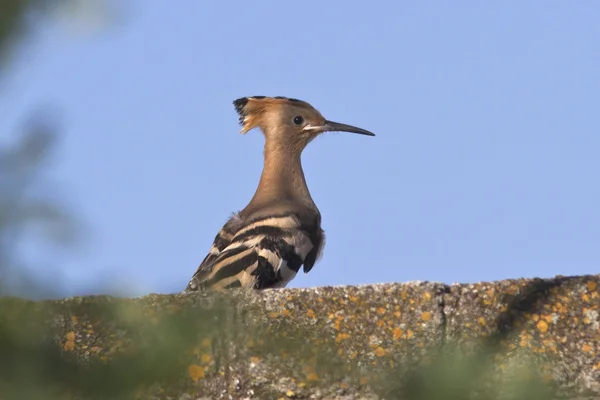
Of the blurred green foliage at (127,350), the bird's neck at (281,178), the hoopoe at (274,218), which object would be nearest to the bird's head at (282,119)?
the hoopoe at (274,218)

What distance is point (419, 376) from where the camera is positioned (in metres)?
1.12

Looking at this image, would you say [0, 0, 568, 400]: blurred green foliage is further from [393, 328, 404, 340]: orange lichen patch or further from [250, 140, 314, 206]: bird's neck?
[250, 140, 314, 206]: bird's neck

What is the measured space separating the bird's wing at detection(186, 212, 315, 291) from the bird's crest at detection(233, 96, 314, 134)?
55.4 inches

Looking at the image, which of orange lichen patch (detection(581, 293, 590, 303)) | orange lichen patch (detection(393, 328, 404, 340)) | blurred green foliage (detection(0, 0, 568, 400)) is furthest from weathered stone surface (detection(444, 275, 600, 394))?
blurred green foliage (detection(0, 0, 568, 400))

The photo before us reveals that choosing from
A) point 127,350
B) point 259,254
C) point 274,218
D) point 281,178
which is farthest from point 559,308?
point 281,178

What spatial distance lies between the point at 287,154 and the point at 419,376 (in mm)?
5881

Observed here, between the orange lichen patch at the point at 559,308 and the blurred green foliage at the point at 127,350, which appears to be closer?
the blurred green foliage at the point at 127,350

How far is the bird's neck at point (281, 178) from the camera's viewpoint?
21.1 ft

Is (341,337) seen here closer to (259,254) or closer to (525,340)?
(525,340)

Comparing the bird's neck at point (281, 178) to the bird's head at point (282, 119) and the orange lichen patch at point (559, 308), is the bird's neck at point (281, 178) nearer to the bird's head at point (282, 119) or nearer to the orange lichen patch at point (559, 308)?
the bird's head at point (282, 119)

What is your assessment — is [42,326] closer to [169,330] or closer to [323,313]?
[169,330]

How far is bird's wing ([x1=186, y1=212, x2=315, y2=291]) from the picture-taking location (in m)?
4.92

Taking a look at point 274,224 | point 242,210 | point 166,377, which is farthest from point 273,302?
point 242,210

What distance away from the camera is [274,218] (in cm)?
581
